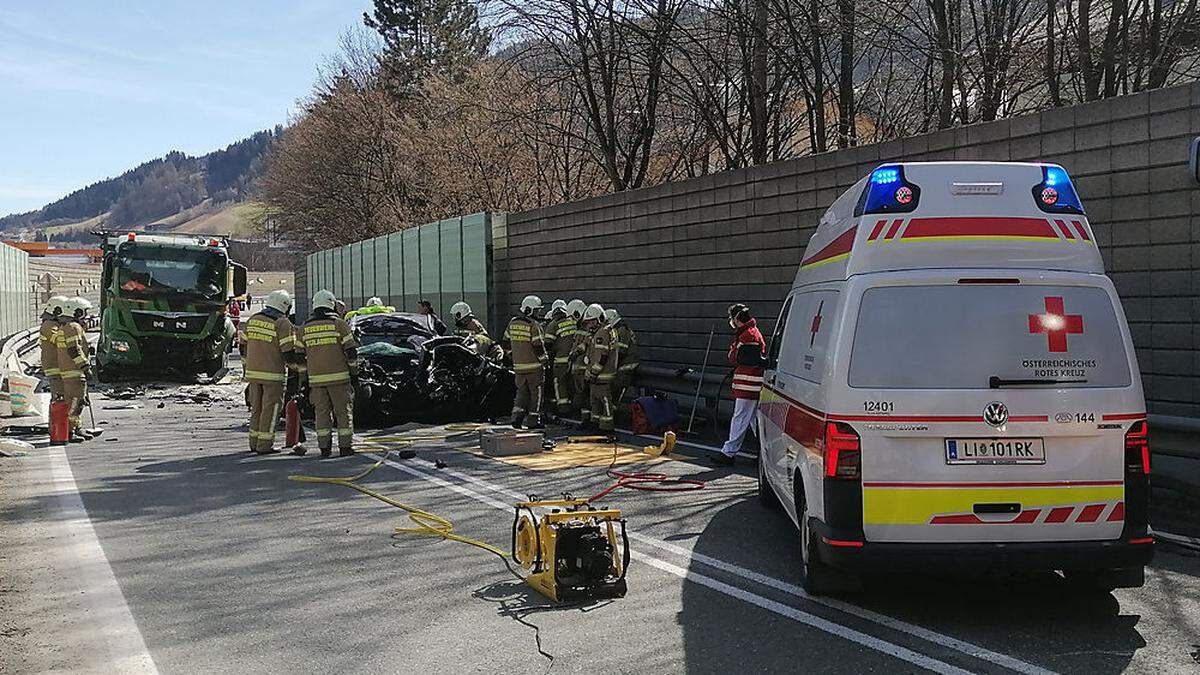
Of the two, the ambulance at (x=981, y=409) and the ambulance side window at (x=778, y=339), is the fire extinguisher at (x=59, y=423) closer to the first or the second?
the ambulance side window at (x=778, y=339)

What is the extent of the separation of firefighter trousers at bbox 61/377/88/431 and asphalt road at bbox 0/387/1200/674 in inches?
208

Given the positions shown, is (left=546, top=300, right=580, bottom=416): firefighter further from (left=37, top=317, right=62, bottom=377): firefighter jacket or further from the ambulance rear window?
the ambulance rear window

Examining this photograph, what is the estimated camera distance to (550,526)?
20.8 feet

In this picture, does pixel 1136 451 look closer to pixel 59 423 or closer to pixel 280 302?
pixel 280 302

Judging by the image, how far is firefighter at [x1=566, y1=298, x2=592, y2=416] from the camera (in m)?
15.3

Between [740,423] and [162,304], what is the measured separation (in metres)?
16.6

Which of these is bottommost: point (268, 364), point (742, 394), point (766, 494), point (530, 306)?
point (766, 494)

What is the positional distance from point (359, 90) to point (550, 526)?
49672 mm

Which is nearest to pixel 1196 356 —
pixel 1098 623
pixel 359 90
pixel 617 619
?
pixel 1098 623

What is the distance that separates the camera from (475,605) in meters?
→ 6.29

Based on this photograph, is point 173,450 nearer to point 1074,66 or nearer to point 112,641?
point 112,641

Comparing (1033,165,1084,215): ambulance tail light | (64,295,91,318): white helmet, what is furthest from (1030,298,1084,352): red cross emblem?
(64,295,91,318): white helmet

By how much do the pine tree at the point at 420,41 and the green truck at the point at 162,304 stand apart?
73.0 ft

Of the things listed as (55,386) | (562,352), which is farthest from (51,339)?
(562,352)
